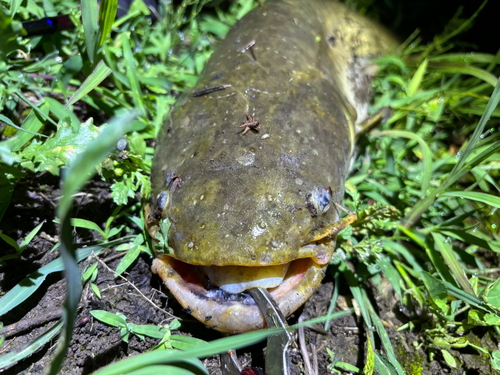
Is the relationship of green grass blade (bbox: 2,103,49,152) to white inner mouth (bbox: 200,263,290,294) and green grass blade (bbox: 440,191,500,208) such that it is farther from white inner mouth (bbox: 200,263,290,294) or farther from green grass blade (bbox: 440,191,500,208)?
green grass blade (bbox: 440,191,500,208)

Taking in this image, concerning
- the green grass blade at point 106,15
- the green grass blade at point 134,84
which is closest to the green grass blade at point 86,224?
the green grass blade at point 134,84

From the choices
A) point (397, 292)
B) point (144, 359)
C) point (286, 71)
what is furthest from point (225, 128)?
point (397, 292)

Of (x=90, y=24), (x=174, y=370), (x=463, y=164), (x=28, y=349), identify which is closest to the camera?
(x=174, y=370)

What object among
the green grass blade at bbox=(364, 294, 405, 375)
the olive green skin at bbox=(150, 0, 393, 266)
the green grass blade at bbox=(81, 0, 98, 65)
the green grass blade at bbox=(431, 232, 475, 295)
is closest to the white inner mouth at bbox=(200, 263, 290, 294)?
the olive green skin at bbox=(150, 0, 393, 266)

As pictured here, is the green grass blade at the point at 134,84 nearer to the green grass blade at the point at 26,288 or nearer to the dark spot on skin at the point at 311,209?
the green grass blade at the point at 26,288

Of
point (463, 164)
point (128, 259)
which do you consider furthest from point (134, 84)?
point (463, 164)

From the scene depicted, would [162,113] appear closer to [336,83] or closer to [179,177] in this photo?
[179,177]

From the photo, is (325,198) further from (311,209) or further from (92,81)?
(92,81)
